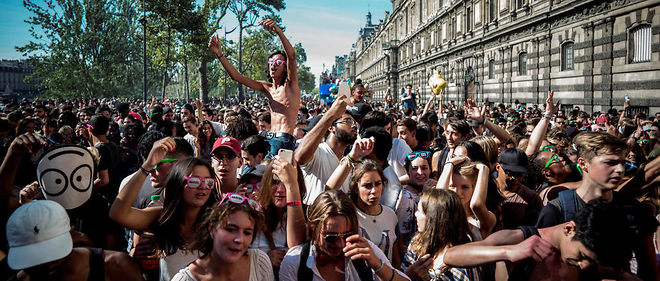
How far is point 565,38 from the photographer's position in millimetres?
20016

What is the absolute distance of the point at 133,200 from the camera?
2742 mm

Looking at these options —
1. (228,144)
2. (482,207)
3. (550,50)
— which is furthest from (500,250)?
(550,50)

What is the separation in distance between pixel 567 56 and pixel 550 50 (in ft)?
3.80

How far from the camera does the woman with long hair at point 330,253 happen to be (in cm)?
259

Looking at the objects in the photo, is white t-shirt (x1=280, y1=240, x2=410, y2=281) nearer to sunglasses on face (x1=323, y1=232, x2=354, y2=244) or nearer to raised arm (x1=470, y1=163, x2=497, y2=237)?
sunglasses on face (x1=323, y1=232, x2=354, y2=244)

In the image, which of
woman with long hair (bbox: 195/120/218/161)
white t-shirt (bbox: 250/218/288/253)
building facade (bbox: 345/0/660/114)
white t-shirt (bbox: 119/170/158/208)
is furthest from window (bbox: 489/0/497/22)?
white t-shirt (bbox: 119/170/158/208)

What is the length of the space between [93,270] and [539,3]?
81.2 feet

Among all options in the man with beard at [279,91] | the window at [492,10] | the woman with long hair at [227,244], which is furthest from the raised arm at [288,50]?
the window at [492,10]

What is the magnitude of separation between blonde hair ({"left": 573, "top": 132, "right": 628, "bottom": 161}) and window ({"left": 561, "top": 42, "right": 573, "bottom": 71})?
19829mm

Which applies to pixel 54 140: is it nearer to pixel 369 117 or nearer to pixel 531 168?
pixel 369 117

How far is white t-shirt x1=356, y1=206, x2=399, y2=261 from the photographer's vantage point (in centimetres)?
333

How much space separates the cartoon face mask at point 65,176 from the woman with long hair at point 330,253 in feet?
4.99

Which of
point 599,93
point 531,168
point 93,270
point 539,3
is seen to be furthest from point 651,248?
point 539,3

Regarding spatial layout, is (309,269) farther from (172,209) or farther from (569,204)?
(569,204)
